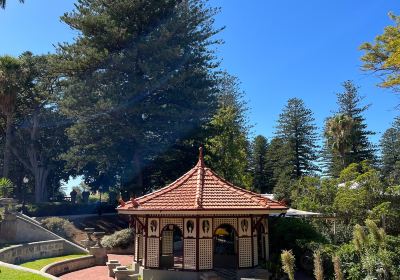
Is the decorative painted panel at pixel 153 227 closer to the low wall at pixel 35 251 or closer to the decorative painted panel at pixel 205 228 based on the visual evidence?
the decorative painted panel at pixel 205 228

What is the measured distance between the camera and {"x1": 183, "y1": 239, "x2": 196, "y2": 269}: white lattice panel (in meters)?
16.0

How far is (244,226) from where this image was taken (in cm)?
1669

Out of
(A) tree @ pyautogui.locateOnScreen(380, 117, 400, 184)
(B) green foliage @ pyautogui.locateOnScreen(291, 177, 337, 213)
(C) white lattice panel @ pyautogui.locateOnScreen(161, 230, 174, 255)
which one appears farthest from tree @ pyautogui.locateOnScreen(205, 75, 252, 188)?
(A) tree @ pyautogui.locateOnScreen(380, 117, 400, 184)

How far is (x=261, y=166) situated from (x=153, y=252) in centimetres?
4274

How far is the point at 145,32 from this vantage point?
33.0 m

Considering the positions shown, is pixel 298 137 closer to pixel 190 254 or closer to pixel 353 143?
pixel 353 143

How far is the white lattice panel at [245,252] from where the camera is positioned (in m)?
16.5

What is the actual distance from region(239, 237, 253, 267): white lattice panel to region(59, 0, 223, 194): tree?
54.2 ft

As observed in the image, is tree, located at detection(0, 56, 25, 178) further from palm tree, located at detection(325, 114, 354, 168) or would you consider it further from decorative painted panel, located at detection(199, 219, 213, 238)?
palm tree, located at detection(325, 114, 354, 168)

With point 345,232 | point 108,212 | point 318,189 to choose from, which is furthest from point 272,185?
point 345,232

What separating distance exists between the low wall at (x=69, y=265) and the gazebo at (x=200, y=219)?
3533 millimetres

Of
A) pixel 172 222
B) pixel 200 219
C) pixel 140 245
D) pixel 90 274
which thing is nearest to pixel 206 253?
pixel 200 219

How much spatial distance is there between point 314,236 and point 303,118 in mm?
36981

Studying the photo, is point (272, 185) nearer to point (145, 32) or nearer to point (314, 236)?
point (145, 32)
